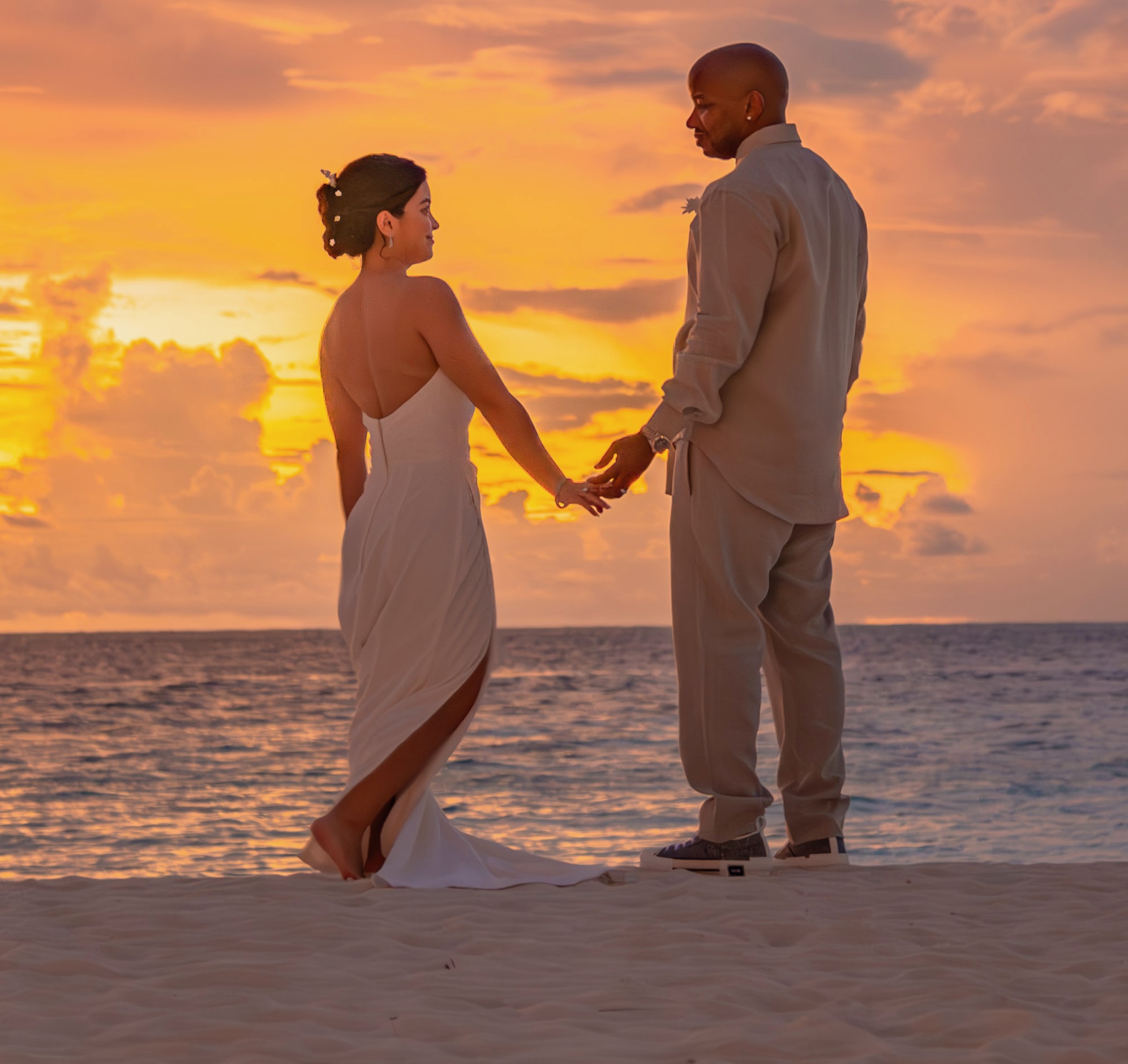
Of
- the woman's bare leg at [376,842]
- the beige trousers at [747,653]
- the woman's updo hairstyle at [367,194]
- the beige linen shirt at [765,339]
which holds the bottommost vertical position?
the woman's bare leg at [376,842]

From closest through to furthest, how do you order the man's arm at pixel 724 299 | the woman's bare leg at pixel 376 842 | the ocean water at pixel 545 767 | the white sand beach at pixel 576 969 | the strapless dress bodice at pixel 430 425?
the white sand beach at pixel 576 969
the man's arm at pixel 724 299
the woman's bare leg at pixel 376 842
the strapless dress bodice at pixel 430 425
the ocean water at pixel 545 767

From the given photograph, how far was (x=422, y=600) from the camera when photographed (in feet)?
14.5

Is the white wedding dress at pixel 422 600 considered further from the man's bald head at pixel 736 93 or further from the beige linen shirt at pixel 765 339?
the man's bald head at pixel 736 93

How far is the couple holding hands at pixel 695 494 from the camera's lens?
4.27 meters

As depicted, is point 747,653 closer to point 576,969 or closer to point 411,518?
point 411,518

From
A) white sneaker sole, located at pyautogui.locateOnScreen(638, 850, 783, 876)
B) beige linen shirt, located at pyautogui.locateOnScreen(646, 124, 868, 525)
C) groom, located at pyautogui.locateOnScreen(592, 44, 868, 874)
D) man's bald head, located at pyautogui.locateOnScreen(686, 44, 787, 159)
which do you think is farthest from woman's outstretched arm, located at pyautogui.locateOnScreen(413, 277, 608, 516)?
white sneaker sole, located at pyautogui.locateOnScreen(638, 850, 783, 876)

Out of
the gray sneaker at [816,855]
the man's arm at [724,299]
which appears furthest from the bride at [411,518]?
the gray sneaker at [816,855]

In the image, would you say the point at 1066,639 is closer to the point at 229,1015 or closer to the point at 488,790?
the point at 488,790

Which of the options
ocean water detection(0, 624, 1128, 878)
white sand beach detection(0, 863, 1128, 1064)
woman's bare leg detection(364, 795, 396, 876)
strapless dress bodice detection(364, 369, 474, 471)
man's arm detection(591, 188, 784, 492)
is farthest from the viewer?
ocean water detection(0, 624, 1128, 878)

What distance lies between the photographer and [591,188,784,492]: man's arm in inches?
166

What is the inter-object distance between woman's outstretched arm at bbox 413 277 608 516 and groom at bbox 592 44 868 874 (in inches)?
Result: 5.1

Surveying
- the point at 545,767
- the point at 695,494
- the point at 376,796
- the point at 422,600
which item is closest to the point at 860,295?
the point at 695,494

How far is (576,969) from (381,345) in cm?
216

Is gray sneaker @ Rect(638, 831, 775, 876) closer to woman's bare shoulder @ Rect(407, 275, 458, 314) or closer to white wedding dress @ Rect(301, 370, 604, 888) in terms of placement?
white wedding dress @ Rect(301, 370, 604, 888)
